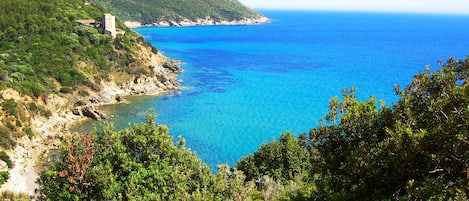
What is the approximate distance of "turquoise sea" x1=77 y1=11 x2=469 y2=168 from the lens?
46.1 meters

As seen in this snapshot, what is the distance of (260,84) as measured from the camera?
69.9m

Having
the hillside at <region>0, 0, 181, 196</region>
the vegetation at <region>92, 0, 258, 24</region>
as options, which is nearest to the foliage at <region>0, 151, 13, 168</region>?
the hillside at <region>0, 0, 181, 196</region>

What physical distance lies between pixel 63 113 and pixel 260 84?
3348 cm

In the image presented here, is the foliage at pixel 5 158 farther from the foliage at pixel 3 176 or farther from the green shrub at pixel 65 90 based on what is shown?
the green shrub at pixel 65 90

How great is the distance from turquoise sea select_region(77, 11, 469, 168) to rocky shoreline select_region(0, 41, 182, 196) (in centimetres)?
287

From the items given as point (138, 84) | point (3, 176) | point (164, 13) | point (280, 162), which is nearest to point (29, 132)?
point (3, 176)

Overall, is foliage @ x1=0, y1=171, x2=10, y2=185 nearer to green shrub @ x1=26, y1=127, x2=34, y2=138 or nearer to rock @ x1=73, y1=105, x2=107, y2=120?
green shrub @ x1=26, y1=127, x2=34, y2=138

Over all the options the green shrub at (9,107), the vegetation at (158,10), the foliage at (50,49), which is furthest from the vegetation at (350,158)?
the vegetation at (158,10)

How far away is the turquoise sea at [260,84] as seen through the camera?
46081 mm

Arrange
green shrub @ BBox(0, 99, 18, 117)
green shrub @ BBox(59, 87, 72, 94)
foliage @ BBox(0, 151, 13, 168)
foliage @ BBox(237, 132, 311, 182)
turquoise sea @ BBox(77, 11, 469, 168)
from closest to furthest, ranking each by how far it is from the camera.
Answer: foliage @ BBox(237, 132, 311, 182), foliage @ BBox(0, 151, 13, 168), green shrub @ BBox(0, 99, 18, 117), turquoise sea @ BBox(77, 11, 469, 168), green shrub @ BBox(59, 87, 72, 94)

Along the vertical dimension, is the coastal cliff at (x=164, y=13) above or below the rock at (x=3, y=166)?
above

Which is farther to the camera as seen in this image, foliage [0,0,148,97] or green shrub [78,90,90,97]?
green shrub [78,90,90,97]

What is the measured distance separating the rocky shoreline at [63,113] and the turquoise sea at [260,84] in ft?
9.41

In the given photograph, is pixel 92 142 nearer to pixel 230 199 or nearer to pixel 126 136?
pixel 126 136
